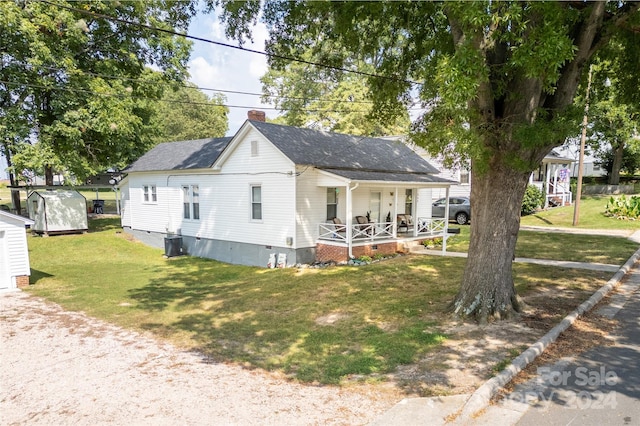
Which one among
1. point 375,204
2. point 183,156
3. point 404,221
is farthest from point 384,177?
point 183,156

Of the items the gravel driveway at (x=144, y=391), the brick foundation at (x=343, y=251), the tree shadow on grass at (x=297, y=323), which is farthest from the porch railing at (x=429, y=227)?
the gravel driveway at (x=144, y=391)

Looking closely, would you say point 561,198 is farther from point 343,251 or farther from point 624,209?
point 343,251

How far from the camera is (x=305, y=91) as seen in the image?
4028 cm

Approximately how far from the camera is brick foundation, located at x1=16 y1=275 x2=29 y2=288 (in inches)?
489

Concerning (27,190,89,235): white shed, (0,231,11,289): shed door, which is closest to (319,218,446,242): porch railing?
(0,231,11,289): shed door

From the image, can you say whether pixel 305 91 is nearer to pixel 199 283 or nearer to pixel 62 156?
pixel 62 156

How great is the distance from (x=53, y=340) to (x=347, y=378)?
6.02m

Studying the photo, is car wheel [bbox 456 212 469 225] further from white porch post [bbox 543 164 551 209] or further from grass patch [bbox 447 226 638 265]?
white porch post [bbox 543 164 551 209]

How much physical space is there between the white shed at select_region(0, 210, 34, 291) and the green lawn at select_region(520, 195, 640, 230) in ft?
79.0

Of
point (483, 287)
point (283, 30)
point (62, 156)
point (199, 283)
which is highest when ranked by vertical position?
point (283, 30)

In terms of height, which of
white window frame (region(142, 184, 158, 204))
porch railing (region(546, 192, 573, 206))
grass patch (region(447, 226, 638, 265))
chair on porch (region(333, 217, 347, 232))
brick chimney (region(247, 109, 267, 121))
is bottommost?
grass patch (region(447, 226, 638, 265))

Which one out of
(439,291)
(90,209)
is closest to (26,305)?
(439,291)

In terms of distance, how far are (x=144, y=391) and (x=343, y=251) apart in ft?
33.6

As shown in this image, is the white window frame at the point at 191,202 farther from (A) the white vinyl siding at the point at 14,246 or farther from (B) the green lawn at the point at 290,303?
(A) the white vinyl siding at the point at 14,246
